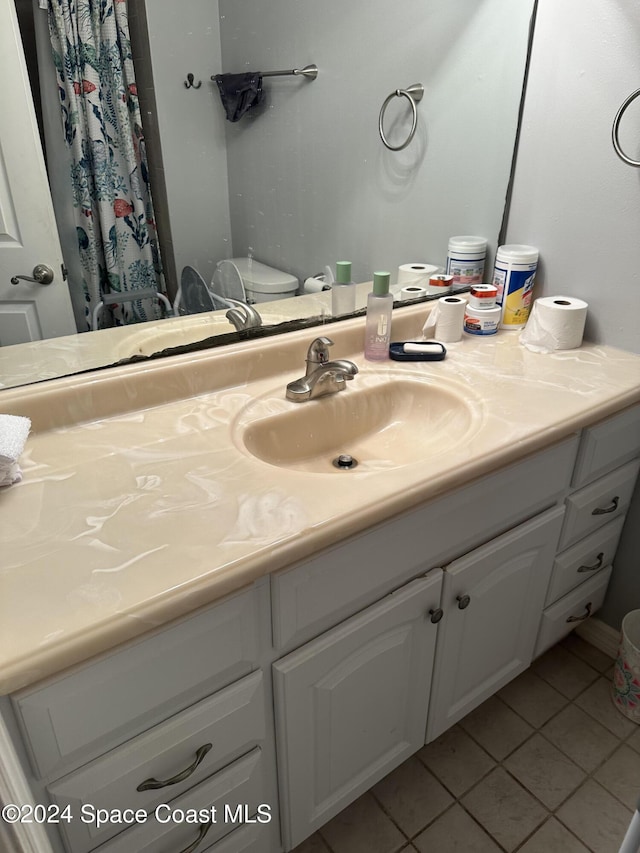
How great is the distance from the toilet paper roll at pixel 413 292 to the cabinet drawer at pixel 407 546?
20.9 inches

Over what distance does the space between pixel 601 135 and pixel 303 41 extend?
2.09 ft

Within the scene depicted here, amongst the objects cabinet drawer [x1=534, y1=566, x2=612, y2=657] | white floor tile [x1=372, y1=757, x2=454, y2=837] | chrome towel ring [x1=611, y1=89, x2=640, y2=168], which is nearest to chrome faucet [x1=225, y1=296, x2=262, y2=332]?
chrome towel ring [x1=611, y1=89, x2=640, y2=168]

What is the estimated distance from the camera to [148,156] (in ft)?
3.20

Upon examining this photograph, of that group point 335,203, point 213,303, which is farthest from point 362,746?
point 335,203

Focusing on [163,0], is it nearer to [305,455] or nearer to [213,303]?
[213,303]

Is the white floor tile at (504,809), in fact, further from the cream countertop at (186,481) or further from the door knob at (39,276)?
the door knob at (39,276)

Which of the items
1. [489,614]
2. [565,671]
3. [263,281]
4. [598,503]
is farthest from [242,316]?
[565,671]

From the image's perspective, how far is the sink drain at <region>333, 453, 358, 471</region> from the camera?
1.14 m

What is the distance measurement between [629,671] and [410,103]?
4.58 ft

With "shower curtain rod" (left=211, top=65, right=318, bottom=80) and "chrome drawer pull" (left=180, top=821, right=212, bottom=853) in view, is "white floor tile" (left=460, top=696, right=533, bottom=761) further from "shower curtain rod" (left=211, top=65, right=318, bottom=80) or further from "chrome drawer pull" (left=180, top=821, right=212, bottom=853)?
"shower curtain rod" (left=211, top=65, right=318, bottom=80)

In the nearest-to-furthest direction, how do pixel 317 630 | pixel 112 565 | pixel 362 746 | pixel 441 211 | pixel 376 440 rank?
pixel 112 565 → pixel 317 630 → pixel 362 746 → pixel 376 440 → pixel 441 211

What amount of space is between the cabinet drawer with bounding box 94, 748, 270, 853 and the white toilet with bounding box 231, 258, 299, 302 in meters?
0.80

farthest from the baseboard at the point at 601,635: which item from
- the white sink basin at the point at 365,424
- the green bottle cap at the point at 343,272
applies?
the green bottle cap at the point at 343,272

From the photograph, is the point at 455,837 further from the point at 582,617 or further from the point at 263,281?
the point at 263,281
